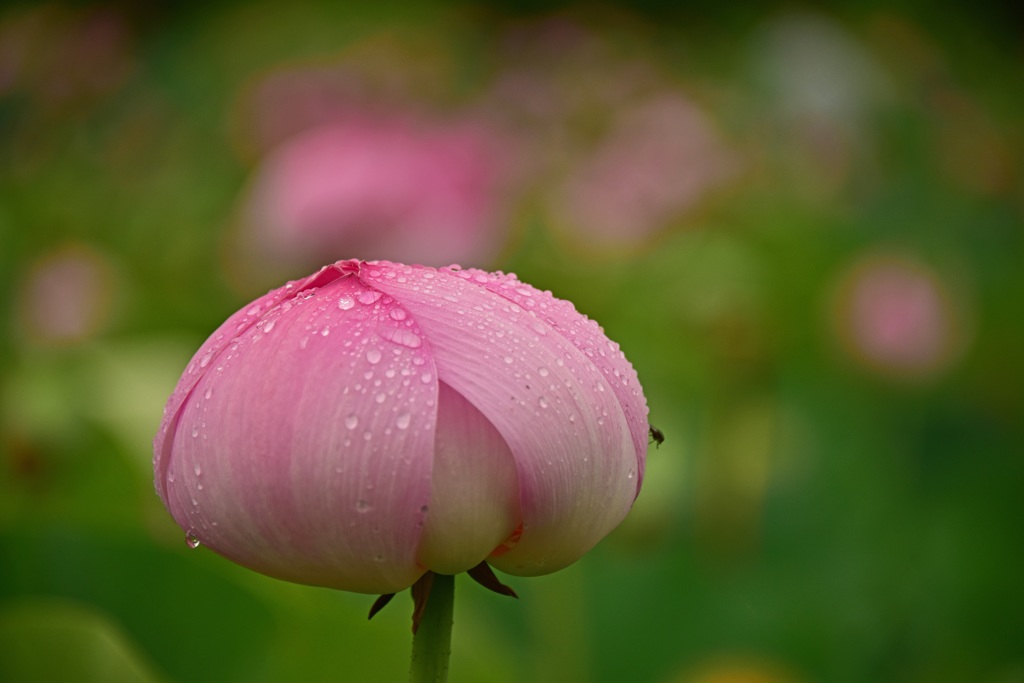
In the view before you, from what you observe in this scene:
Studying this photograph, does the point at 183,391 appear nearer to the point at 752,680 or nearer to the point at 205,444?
the point at 205,444

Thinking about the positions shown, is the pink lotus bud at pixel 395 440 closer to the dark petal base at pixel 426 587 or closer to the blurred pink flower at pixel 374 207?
the dark petal base at pixel 426 587

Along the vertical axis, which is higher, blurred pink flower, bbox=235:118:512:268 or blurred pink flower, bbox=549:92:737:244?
blurred pink flower, bbox=549:92:737:244

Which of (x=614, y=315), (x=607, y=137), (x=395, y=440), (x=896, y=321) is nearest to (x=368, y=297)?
(x=395, y=440)

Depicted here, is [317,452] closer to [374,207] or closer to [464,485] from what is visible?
[464,485]

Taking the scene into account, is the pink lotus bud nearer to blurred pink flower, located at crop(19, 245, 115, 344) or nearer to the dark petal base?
the dark petal base

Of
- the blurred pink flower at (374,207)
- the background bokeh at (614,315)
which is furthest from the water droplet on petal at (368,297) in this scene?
the blurred pink flower at (374,207)

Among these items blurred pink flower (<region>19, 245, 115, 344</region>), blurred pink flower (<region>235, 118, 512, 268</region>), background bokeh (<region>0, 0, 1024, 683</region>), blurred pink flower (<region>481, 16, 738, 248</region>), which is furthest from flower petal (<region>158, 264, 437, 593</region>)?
blurred pink flower (<region>481, 16, 738, 248</region>)
